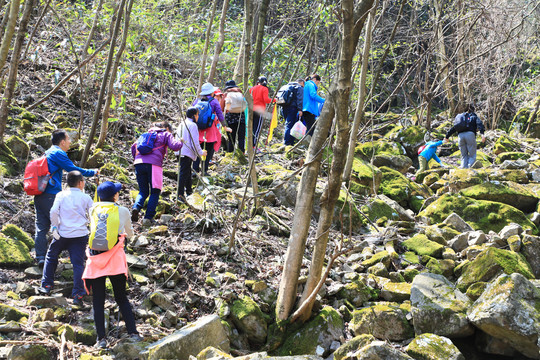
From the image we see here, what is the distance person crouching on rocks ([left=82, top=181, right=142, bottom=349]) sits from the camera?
476 centimetres

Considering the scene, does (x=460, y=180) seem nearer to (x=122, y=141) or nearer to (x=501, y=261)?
(x=501, y=261)

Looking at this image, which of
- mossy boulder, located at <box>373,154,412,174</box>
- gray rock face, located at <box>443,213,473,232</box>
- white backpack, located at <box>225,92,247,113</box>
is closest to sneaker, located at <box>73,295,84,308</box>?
white backpack, located at <box>225,92,247,113</box>

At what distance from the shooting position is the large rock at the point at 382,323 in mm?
5707

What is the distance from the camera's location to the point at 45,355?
14.3 feet

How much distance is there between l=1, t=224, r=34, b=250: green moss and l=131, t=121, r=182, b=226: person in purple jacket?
1.35 meters

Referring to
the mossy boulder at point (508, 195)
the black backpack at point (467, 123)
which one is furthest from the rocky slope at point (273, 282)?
the black backpack at point (467, 123)

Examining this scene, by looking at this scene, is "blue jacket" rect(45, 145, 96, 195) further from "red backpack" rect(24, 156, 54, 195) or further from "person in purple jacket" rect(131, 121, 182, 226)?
"person in purple jacket" rect(131, 121, 182, 226)

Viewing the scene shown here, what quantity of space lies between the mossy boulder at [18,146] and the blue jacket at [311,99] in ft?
18.2

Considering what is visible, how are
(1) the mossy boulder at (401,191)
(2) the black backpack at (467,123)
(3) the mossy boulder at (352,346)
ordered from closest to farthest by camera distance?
(3) the mossy boulder at (352,346) → (1) the mossy boulder at (401,191) → (2) the black backpack at (467,123)

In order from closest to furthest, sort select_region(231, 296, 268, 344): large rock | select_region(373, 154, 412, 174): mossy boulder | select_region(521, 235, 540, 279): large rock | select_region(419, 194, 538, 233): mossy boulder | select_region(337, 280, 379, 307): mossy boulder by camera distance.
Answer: select_region(231, 296, 268, 344): large rock → select_region(337, 280, 379, 307): mossy boulder → select_region(521, 235, 540, 279): large rock → select_region(419, 194, 538, 233): mossy boulder → select_region(373, 154, 412, 174): mossy boulder

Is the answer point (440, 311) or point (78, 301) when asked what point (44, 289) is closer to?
point (78, 301)

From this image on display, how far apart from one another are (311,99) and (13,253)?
6.80 m

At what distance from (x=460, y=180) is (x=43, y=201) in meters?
8.08

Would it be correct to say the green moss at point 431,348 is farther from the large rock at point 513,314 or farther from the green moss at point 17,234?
the green moss at point 17,234
